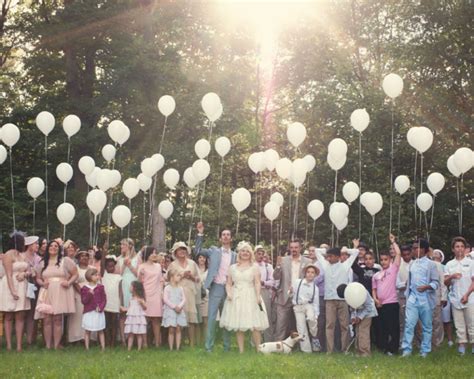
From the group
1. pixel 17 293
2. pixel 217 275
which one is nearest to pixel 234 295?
pixel 217 275

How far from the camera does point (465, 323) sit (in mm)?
11633

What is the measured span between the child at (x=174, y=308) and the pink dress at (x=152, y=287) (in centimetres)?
17

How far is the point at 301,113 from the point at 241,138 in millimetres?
2754

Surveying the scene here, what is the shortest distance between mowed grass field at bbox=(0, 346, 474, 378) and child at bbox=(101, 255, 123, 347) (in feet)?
3.69

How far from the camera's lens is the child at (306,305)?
39.0 ft

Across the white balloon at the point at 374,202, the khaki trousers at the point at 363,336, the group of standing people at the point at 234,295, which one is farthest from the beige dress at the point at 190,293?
the white balloon at the point at 374,202

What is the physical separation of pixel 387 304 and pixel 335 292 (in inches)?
36.4

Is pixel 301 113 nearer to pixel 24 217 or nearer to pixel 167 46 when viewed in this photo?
pixel 167 46

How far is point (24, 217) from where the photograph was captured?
26.2m

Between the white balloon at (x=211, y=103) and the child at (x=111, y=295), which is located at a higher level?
the white balloon at (x=211, y=103)

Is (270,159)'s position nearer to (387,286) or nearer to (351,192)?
(351,192)

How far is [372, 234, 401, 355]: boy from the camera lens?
11.8m

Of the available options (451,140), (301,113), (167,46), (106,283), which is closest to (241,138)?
(301,113)

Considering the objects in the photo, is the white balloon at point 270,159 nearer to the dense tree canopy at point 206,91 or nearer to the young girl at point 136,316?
the young girl at point 136,316
